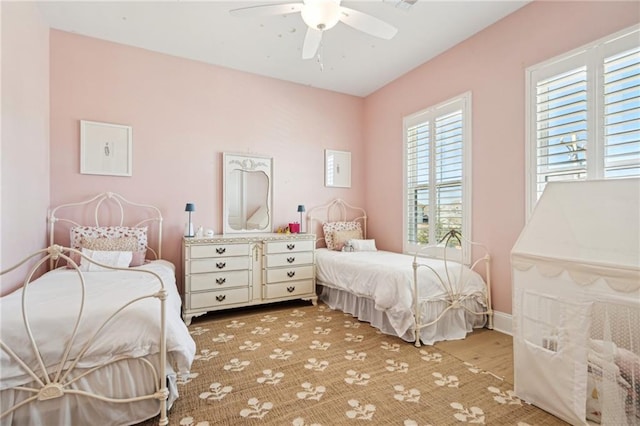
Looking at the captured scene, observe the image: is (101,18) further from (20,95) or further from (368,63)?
(368,63)

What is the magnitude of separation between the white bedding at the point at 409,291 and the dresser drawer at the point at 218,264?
46.8 inches

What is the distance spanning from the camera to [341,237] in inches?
172

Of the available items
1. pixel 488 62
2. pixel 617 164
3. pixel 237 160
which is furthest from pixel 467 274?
pixel 237 160

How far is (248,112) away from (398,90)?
2090 millimetres

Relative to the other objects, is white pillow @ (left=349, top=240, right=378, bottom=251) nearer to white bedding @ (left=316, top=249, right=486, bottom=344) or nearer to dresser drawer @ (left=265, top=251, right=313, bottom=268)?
dresser drawer @ (left=265, top=251, right=313, bottom=268)

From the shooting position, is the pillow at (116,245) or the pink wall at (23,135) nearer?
the pink wall at (23,135)

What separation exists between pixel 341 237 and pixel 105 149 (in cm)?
301

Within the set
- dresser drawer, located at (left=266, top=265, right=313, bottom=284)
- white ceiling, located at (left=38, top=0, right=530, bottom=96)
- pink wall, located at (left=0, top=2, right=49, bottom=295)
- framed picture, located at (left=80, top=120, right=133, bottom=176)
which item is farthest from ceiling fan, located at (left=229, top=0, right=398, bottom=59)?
dresser drawer, located at (left=266, top=265, right=313, bottom=284)

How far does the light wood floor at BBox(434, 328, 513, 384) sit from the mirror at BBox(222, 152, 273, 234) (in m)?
2.58

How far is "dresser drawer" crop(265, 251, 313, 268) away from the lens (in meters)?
3.66

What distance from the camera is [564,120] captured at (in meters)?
2.50

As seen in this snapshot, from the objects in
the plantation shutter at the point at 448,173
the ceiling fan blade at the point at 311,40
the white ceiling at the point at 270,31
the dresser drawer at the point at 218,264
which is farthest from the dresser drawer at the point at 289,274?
the white ceiling at the point at 270,31

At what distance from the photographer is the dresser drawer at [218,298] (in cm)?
326

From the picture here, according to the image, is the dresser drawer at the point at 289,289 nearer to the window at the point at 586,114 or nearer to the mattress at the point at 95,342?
the mattress at the point at 95,342
